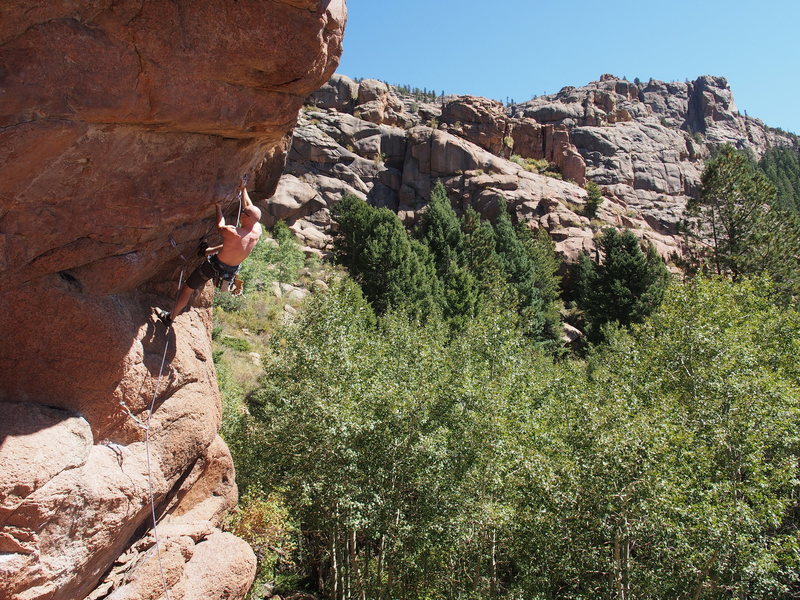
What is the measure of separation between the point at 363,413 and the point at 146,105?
31.7ft

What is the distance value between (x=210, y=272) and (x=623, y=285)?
38.8 meters

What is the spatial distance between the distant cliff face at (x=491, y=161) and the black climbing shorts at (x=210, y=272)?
48520 millimetres

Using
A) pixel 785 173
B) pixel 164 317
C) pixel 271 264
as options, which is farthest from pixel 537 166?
pixel 164 317

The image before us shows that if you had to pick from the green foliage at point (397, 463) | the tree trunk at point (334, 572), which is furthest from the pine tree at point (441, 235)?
the tree trunk at point (334, 572)

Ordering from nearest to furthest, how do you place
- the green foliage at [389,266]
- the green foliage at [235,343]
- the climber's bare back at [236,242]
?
the climber's bare back at [236,242] → the green foliage at [235,343] → the green foliage at [389,266]

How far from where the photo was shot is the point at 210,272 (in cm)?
863

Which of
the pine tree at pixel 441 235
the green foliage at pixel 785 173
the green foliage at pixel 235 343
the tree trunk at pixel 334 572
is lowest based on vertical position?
the tree trunk at pixel 334 572

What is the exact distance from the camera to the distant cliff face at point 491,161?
2349 inches

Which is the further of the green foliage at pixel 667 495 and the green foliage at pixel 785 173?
the green foliage at pixel 785 173

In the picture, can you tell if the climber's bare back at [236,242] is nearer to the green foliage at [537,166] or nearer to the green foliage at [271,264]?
the green foliage at [271,264]

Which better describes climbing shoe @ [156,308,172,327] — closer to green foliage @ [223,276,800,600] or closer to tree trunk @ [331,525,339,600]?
green foliage @ [223,276,800,600]

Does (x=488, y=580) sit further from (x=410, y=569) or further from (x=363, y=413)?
(x=363, y=413)

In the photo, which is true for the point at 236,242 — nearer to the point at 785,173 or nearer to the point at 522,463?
the point at 522,463

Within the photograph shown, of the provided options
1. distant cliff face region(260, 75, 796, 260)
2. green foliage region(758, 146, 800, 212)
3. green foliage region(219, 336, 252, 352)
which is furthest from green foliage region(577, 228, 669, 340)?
green foliage region(758, 146, 800, 212)
